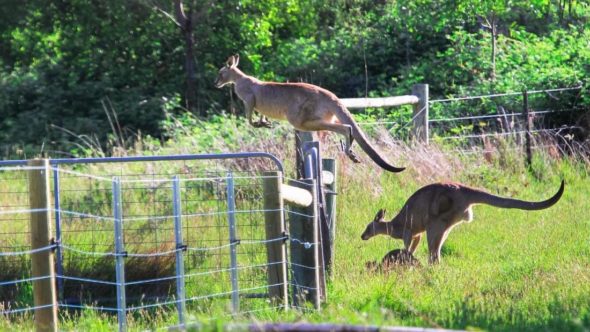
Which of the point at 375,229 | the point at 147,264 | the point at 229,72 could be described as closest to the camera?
the point at 147,264

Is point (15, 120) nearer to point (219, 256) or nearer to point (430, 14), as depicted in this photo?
point (430, 14)

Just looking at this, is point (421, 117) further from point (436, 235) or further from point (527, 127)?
point (436, 235)

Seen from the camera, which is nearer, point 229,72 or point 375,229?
point 375,229

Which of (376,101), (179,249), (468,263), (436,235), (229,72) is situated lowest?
(468,263)

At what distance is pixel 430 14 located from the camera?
22.4 meters

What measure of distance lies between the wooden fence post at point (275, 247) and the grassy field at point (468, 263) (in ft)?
1.32

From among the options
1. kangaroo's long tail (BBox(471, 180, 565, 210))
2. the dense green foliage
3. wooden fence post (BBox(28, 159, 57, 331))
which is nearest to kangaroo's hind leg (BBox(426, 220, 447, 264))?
kangaroo's long tail (BBox(471, 180, 565, 210))

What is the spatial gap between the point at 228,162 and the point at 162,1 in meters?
10.9

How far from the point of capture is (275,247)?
26.7 ft

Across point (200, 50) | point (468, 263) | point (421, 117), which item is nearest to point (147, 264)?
point (468, 263)

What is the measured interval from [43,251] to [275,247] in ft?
6.77

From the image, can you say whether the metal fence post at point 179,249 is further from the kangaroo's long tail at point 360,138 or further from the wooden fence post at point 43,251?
the kangaroo's long tail at point 360,138

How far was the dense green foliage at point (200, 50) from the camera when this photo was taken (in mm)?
22859

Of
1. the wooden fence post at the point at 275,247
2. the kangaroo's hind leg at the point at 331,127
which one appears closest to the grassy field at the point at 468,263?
the wooden fence post at the point at 275,247
